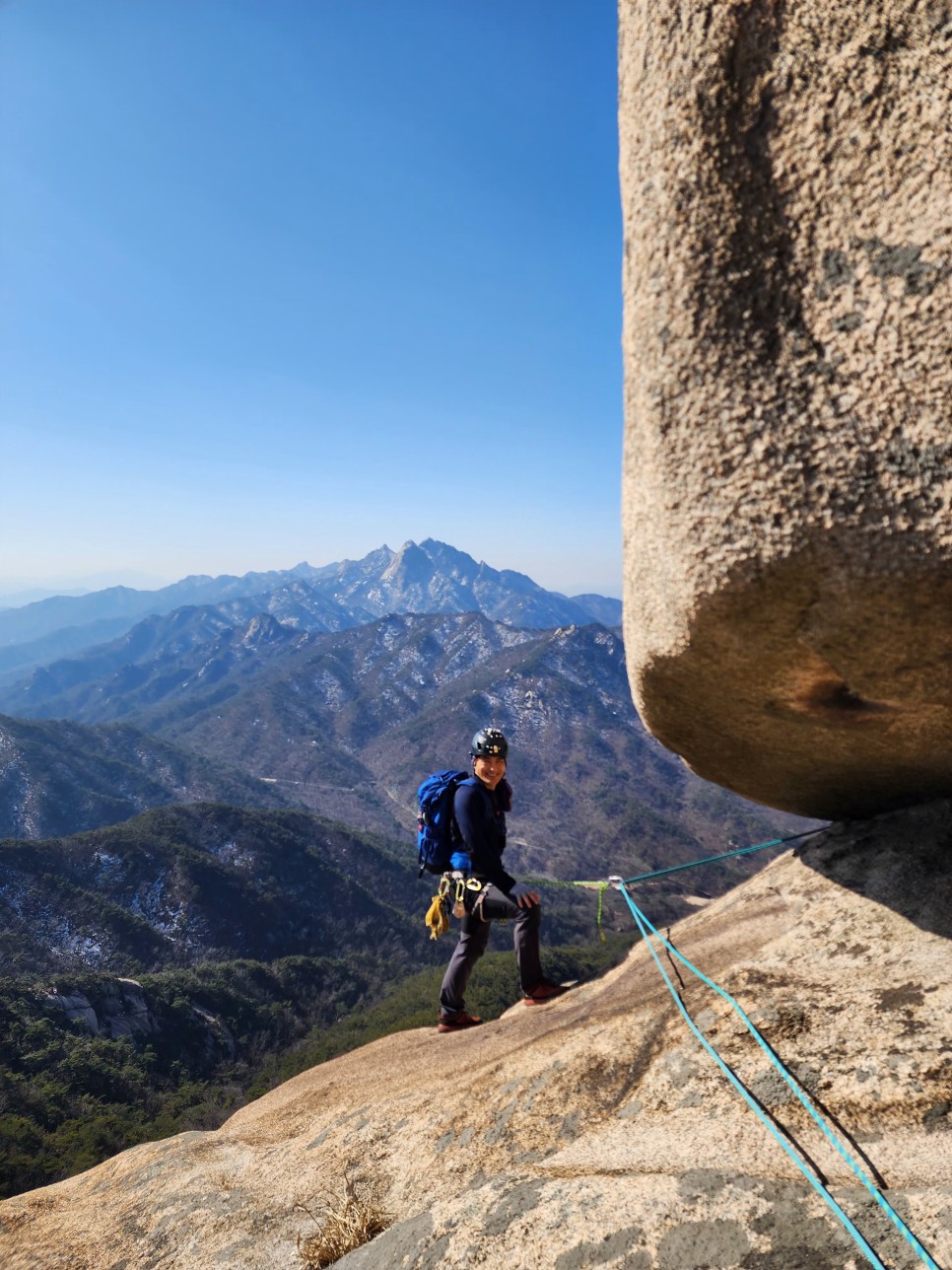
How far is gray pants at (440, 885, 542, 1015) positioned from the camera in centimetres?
801

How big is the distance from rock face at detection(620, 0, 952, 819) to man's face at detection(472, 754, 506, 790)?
128 inches

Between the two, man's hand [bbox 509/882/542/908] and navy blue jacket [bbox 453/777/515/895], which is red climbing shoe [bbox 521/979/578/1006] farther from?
navy blue jacket [bbox 453/777/515/895]

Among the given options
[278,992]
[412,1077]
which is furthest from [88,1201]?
[278,992]

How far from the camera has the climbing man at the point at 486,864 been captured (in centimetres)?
797

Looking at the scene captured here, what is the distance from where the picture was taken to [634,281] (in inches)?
208

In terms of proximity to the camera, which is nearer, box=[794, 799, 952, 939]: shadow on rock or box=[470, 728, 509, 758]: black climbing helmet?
box=[794, 799, 952, 939]: shadow on rock

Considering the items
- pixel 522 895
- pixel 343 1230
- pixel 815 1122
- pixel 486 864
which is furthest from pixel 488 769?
A: pixel 815 1122

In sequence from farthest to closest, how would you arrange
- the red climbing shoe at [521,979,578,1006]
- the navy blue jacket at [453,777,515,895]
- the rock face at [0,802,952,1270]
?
the red climbing shoe at [521,979,578,1006] → the navy blue jacket at [453,777,515,895] → the rock face at [0,802,952,1270]

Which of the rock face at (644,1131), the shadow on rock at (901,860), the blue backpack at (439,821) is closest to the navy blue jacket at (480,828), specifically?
the blue backpack at (439,821)

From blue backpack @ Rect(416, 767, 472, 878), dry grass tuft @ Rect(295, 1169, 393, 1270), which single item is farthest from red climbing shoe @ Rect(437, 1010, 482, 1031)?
dry grass tuft @ Rect(295, 1169, 393, 1270)

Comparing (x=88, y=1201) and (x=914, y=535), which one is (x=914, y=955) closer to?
(x=914, y=535)

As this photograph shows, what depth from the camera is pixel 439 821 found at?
8.41 meters

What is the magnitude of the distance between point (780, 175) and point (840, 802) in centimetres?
683

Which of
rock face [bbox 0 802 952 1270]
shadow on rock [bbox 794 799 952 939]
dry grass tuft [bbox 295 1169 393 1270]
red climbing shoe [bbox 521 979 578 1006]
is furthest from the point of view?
red climbing shoe [bbox 521 979 578 1006]
